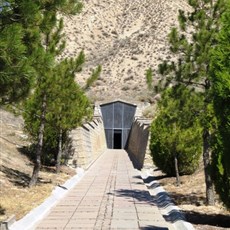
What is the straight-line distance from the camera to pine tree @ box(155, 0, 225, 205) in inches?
483

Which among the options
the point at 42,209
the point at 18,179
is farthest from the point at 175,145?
the point at 42,209

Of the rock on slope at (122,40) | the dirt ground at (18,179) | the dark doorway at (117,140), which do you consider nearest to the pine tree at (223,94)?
the dirt ground at (18,179)

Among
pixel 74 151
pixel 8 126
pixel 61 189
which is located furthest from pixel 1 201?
→ pixel 8 126

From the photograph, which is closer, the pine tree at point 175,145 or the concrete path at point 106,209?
the concrete path at point 106,209

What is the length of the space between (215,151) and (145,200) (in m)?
4.76

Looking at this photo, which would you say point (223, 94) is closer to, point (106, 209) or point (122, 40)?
point (106, 209)

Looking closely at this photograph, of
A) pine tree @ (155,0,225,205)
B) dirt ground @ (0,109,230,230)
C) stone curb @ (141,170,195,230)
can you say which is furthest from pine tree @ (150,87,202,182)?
pine tree @ (155,0,225,205)

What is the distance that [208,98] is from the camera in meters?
12.5

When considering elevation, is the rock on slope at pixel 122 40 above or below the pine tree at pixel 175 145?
above

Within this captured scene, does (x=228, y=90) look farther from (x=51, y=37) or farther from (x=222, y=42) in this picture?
(x=51, y=37)

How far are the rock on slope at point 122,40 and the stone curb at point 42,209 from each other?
40.4 meters

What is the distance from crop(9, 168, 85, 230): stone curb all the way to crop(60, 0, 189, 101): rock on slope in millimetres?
40405

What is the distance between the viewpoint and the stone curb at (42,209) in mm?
9284

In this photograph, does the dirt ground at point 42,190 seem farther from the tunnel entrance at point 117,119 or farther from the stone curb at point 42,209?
the tunnel entrance at point 117,119
